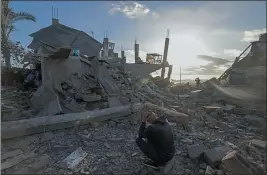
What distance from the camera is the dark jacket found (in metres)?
3.80

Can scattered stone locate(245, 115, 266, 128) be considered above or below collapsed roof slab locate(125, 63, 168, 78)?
below

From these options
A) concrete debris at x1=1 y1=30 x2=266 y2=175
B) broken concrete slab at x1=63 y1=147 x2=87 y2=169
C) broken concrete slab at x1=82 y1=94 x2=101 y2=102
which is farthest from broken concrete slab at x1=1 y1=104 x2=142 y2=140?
broken concrete slab at x1=63 y1=147 x2=87 y2=169

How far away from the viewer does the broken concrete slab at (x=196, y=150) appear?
445cm

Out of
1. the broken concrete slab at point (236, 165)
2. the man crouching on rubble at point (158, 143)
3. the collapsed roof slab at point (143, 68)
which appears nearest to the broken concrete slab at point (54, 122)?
the man crouching on rubble at point (158, 143)

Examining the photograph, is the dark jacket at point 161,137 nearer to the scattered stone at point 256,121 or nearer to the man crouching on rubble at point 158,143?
the man crouching on rubble at point 158,143

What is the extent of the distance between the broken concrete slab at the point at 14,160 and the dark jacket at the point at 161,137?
209 centimetres

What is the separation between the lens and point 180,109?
7645mm

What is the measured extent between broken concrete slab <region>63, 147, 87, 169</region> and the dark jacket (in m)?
1.24

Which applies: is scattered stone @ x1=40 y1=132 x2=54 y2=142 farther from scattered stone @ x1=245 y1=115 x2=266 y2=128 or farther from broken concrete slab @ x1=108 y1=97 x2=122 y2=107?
scattered stone @ x1=245 y1=115 x2=266 y2=128

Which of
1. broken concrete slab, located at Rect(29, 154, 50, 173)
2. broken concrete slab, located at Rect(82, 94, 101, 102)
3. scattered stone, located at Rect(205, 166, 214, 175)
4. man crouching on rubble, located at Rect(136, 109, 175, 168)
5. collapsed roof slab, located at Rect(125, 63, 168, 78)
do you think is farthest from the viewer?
collapsed roof slab, located at Rect(125, 63, 168, 78)

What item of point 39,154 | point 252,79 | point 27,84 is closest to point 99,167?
point 39,154

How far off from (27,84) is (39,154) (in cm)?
448

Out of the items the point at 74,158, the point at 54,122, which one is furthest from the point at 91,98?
the point at 74,158

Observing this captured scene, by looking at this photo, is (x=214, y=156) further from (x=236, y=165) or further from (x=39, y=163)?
(x=39, y=163)
